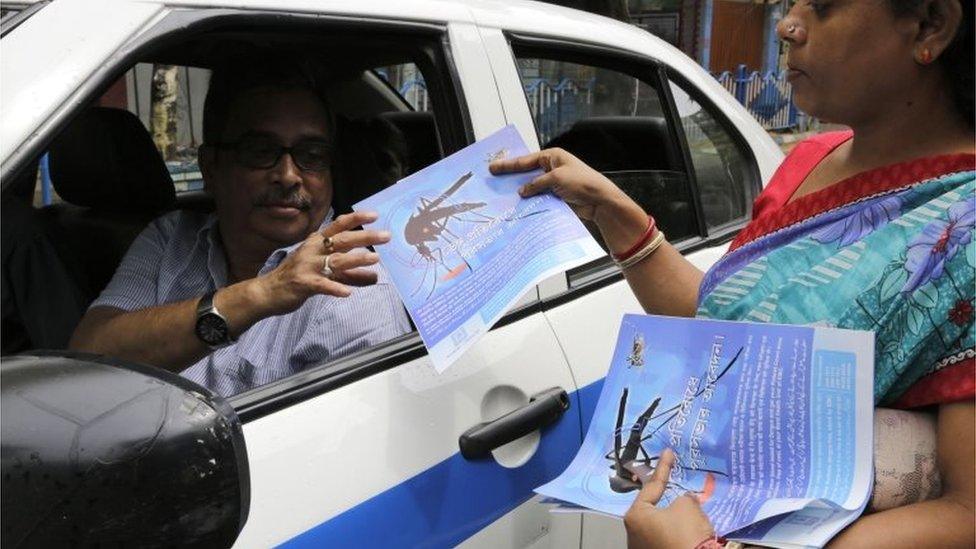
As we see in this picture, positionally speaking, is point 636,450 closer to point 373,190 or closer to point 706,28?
point 373,190

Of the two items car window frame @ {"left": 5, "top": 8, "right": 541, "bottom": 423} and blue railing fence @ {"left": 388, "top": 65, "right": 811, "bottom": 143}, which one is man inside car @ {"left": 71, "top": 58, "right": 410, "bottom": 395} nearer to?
car window frame @ {"left": 5, "top": 8, "right": 541, "bottom": 423}

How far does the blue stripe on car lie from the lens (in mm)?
1422

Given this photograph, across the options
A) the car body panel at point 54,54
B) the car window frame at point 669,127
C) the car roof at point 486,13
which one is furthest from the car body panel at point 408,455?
the car roof at point 486,13

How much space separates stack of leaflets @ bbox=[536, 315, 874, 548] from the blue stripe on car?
290 mm

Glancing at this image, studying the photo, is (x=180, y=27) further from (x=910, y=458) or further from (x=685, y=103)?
(x=685, y=103)

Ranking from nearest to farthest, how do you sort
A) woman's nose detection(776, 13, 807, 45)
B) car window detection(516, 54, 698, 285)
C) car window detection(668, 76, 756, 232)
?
woman's nose detection(776, 13, 807, 45) → car window detection(516, 54, 698, 285) → car window detection(668, 76, 756, 232)

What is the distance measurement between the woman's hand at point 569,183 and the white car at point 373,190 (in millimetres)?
263

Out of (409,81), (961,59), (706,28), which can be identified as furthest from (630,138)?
(706,28)

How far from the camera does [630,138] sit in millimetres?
2768

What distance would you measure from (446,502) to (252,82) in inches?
41.2

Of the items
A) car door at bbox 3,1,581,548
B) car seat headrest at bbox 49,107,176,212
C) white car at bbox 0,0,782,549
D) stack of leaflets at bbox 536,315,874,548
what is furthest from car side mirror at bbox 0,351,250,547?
car seat headrest at bbox 49,107,176,212

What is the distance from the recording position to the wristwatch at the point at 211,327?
1633 mm

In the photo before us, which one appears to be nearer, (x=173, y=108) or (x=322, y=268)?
(x=322, y=268)

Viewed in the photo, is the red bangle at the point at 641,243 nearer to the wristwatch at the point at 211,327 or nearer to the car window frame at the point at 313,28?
the car window frame at the point at 313,28
